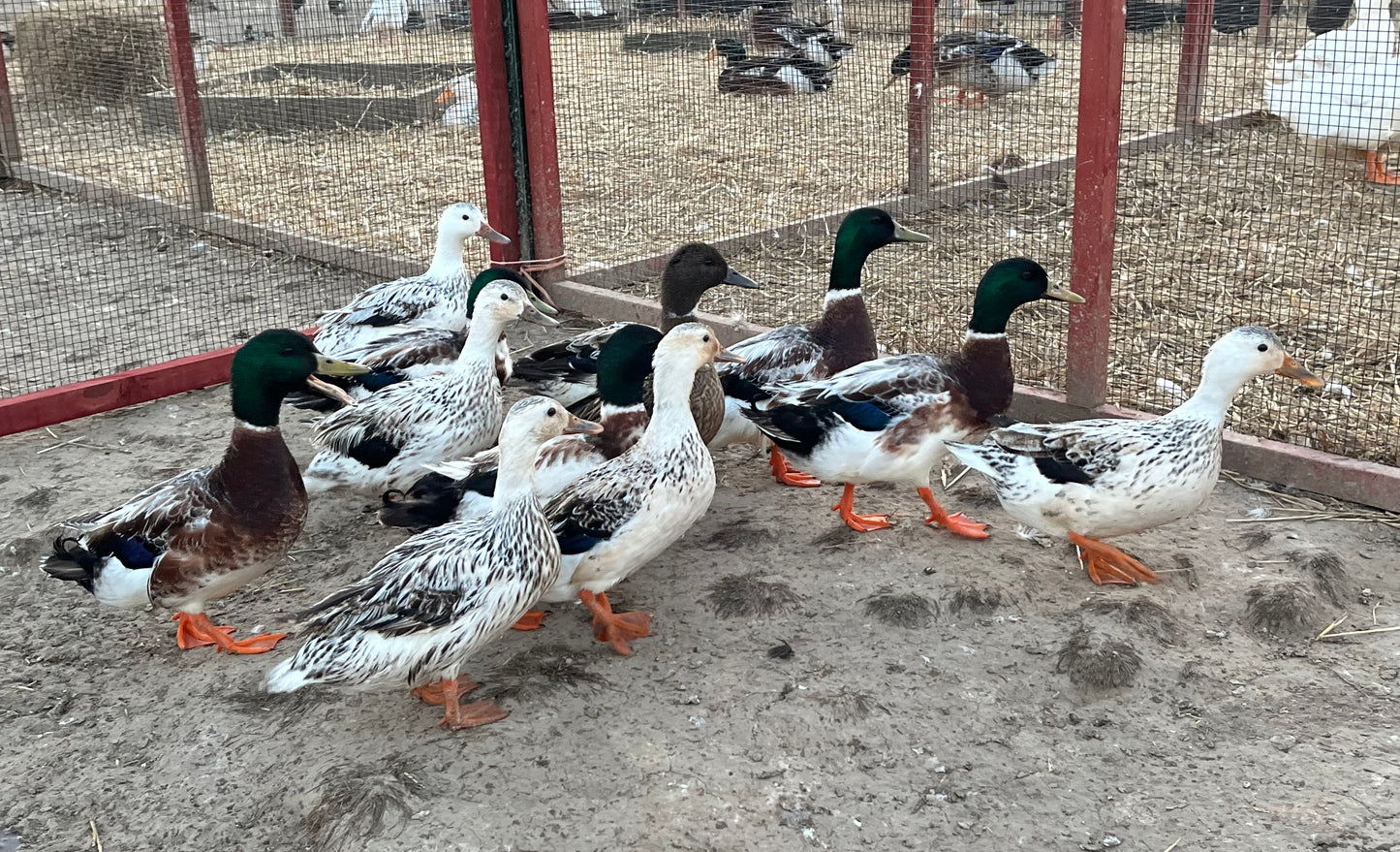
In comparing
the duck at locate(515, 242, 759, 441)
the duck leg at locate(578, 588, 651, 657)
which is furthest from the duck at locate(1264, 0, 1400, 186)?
the duck leg at locate(578, 588, 651, 657)

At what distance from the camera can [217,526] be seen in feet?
11.8

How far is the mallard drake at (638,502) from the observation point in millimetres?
3602

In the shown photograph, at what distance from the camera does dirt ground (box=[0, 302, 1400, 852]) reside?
286 centimetres

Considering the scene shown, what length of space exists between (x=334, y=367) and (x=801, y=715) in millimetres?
1859

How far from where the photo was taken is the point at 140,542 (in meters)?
3.61

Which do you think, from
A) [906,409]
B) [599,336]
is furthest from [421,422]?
[906,409]

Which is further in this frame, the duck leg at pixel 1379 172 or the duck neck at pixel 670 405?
the duck leg at pixel 1379 172

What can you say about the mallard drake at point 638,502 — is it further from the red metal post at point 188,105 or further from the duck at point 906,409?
the red metal post at point 188,105

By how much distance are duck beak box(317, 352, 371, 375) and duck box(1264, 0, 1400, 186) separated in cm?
601

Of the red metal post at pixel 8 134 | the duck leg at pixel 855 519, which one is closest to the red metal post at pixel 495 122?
the duck leg at pixel 855 519

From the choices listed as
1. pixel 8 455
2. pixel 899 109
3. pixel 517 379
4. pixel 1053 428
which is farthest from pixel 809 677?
pixel 899 109

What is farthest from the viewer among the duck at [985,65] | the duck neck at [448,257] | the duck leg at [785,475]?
the duck at [985,65]

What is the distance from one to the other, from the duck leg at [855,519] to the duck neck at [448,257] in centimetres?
241

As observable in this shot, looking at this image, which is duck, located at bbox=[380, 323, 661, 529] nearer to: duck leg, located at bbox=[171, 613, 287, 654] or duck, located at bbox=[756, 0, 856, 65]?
duck leg, located at bbox=[171, 613, 287, 654]
